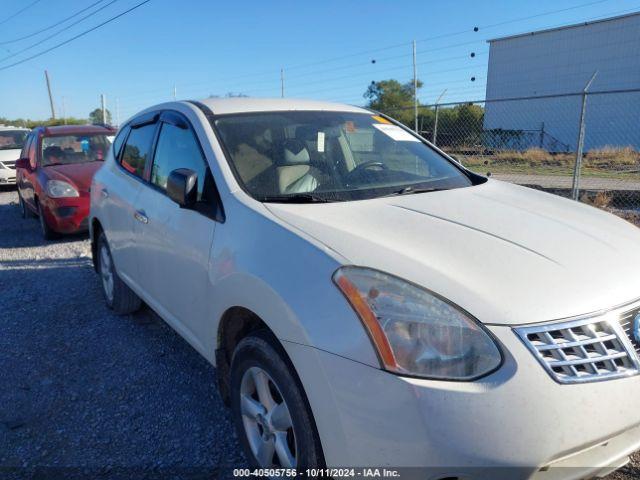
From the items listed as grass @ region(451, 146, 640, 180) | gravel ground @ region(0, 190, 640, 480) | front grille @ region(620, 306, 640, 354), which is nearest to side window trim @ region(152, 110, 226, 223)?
gravel ground @ region(0, 190, 640, 480)

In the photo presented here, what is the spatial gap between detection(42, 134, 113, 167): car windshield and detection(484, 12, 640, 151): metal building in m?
22.9

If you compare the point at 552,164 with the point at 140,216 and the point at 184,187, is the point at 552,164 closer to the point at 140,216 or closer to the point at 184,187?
the point at 140,216

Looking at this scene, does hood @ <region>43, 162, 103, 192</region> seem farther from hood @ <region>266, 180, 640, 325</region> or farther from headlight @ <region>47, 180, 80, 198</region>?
hood @ <region>266, 180, 640, 325</region>

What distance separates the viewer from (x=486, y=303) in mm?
1617

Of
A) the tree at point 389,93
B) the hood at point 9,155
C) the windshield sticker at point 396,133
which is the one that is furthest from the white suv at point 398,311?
the tree at point 389,93

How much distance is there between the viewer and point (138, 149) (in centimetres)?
381

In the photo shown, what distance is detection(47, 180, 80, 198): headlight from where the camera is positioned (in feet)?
22.4

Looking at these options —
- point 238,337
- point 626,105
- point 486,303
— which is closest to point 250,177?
point 238,337

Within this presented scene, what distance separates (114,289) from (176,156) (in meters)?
1.72

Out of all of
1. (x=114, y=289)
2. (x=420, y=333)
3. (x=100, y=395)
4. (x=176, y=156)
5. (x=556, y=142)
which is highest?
(x=176, y=156)

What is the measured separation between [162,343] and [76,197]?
3879 mm

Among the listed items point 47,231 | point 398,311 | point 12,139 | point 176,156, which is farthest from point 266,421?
point 12,139

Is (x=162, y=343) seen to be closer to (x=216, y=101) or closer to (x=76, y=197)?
(x=216, y=101)

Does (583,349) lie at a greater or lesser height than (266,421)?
greater
